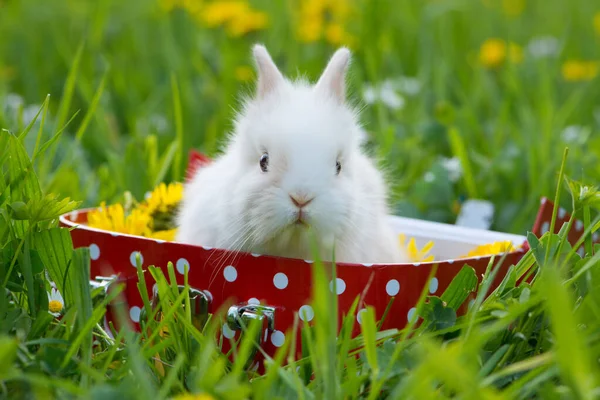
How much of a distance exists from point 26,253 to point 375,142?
1866 millimetres

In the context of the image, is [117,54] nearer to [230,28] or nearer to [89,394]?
[230,28]

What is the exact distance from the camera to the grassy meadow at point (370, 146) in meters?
1.35

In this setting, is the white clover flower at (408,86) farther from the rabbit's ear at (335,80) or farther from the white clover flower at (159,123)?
the rabbit's ear at (335,80)

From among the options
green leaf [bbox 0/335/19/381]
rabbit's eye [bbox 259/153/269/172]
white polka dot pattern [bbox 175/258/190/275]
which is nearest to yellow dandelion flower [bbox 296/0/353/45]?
rabbit's eye [bbox 259/153/269/172]

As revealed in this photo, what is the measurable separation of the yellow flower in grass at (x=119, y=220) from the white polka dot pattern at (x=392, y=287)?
787 millimetres

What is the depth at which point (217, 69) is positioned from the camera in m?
4.04

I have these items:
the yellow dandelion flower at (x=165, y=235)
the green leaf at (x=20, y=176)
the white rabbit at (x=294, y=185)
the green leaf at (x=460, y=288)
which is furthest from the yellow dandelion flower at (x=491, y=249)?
the green leaf at (x=20, y=176)

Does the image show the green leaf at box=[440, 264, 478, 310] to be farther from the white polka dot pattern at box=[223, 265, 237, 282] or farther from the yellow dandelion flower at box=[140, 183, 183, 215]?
the yellow dandelion flower at box=[140, 183, 183, 215]

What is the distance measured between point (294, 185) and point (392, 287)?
286 mm

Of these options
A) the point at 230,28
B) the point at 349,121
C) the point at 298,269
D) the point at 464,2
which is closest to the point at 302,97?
the point at 349,121

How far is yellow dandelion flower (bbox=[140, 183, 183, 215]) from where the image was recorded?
7.55 feet

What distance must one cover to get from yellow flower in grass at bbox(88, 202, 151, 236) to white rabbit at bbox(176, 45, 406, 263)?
185 mm

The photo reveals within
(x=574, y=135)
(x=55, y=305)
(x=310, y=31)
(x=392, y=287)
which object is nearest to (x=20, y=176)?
(x=55, y=305)

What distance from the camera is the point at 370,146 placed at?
10.7 ft
